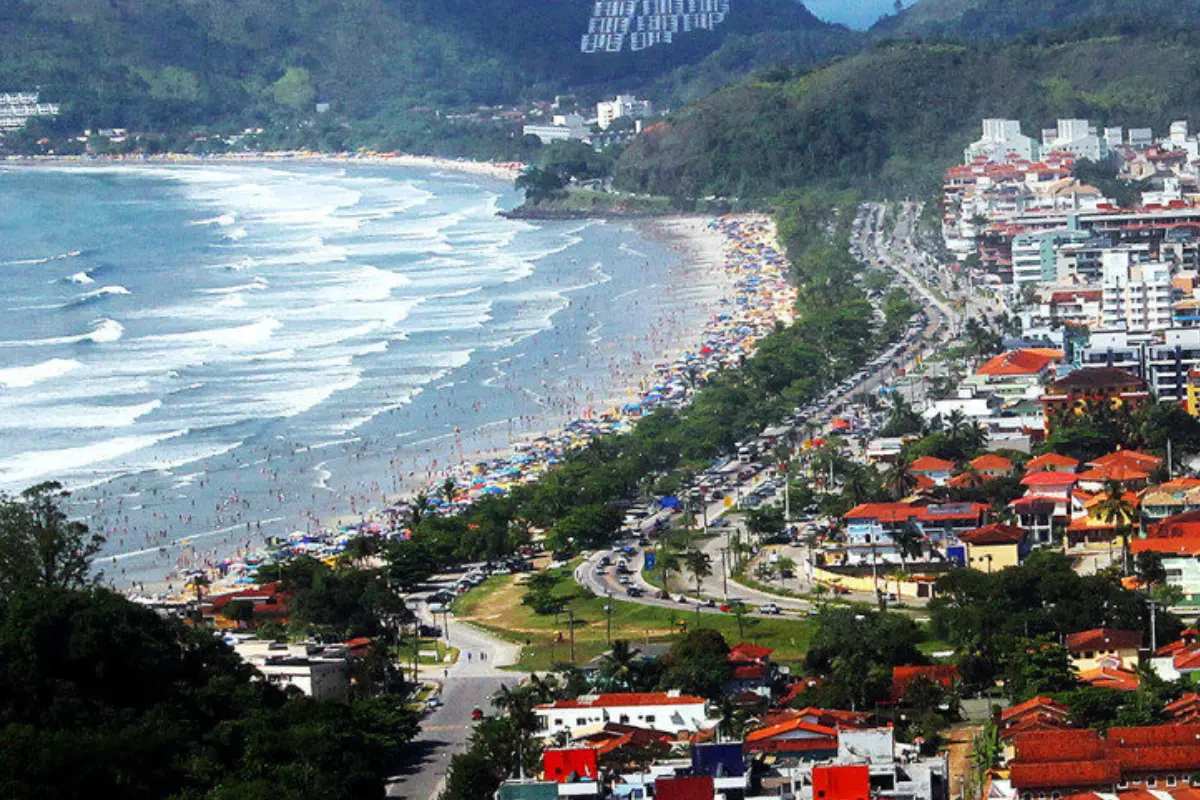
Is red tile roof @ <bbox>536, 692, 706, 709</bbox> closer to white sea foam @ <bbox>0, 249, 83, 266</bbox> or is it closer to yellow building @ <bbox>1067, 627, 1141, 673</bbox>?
yellow building @ <bbox>1067, 627, 1141, 673</bbox>

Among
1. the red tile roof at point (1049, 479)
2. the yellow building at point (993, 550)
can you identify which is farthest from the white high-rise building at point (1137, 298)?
the yellow building at point (993, 550)

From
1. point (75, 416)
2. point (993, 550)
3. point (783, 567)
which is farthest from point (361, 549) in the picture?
point (75, 416)

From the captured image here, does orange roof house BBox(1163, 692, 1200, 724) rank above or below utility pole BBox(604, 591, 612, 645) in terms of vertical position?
above

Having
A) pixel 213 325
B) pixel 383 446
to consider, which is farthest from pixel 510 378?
pixel 213 325

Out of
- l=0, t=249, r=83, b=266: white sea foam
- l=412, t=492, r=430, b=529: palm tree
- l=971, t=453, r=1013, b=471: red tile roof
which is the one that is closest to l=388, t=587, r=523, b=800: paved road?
Answer: l=412, t=492, r=430, b=529: palm tree

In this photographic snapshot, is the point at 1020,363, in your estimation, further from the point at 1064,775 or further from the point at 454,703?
the point at 1064,775

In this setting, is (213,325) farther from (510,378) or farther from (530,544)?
(530,544)
